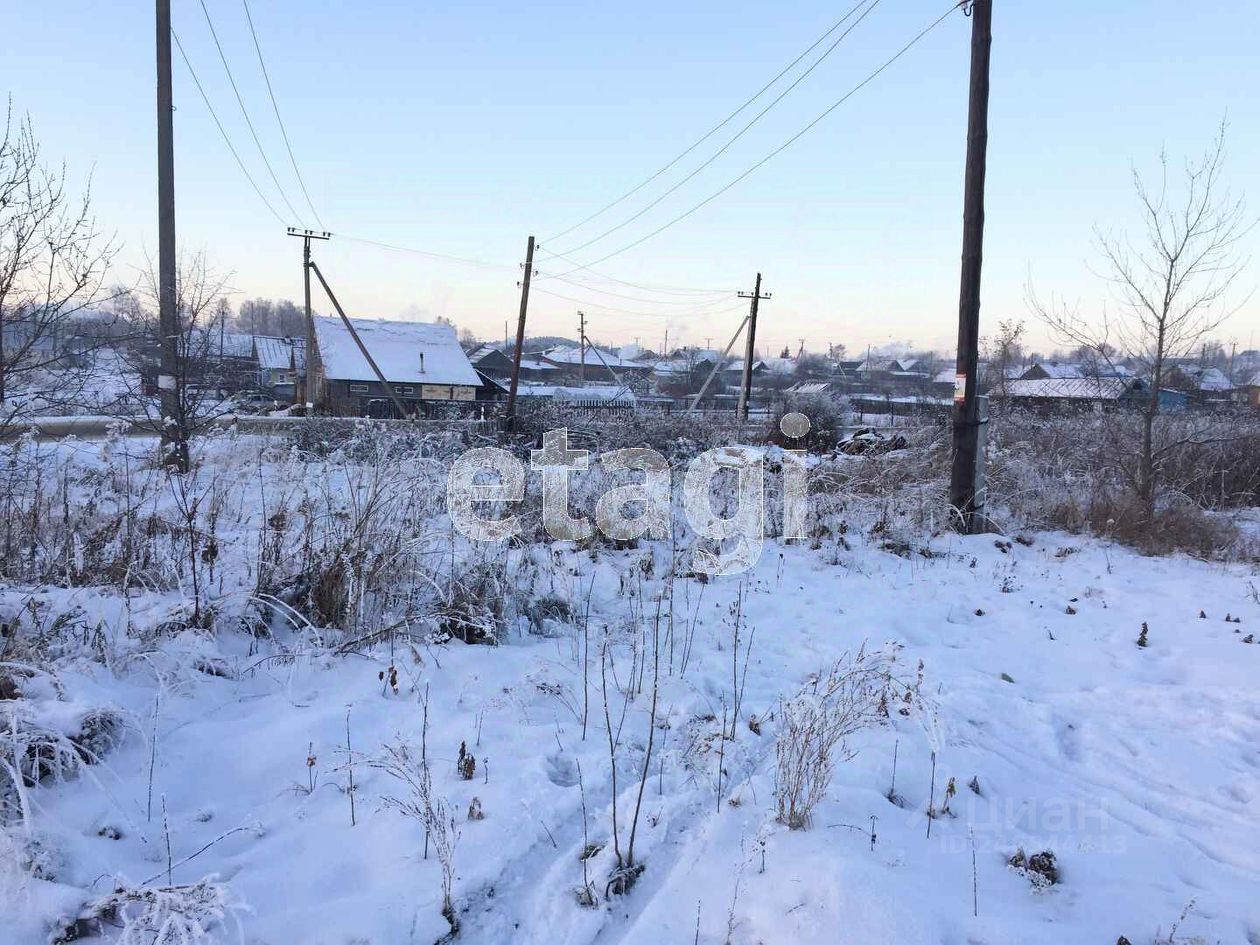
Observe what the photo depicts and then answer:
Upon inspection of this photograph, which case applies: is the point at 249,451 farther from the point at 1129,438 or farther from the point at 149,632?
the point at 1129,438

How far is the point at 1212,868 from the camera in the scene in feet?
7.46

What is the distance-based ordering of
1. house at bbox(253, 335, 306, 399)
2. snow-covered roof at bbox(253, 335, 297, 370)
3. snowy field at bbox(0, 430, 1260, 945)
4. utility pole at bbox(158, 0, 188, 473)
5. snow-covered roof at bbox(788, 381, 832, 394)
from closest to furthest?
snowy field at bbox(0, 430, 1260, 945), utility pole at bbox(158, 0, 188, 473), snow-covered roof at bbox(788, 381, 832, 394), house at bbox(253, 335, 306, 399), snow-covered roof at bbox(253, 335, 297, 370)

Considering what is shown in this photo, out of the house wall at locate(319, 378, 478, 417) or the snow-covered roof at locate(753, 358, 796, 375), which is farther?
the snow-covered roof at locate(753, 358, 796, 375)

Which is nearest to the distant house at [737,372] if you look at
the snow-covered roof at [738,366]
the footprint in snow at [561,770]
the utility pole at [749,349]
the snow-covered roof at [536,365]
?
the snow-covered roof at [738,366]

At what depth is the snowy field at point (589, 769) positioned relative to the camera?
199cm

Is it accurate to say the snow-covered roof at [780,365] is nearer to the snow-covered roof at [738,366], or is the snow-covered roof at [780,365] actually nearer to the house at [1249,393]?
the snow-covered roof at [738,366]

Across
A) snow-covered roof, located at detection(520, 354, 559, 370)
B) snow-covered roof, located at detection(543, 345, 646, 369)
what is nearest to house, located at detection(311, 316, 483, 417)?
snow-covered roof, located at detection(520, 354, 559, 370)

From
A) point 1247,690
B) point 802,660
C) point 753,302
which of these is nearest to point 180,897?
point 802,660

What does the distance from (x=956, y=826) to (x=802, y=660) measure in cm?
152

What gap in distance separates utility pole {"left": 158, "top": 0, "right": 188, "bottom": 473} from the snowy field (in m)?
3.54

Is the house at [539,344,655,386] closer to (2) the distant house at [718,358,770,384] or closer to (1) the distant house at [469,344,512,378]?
(2) the distant house at [718,358,770,384]

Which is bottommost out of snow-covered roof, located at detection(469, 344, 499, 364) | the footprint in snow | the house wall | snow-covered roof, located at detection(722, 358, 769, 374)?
the footprint in snow

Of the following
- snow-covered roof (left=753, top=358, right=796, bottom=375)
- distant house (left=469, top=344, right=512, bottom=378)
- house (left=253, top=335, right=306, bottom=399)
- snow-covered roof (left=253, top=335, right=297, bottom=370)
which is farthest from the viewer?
snow-covered roof (left=753, top=358, right=796, bottom=375)

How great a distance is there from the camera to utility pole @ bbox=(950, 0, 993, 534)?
7.09 meters
